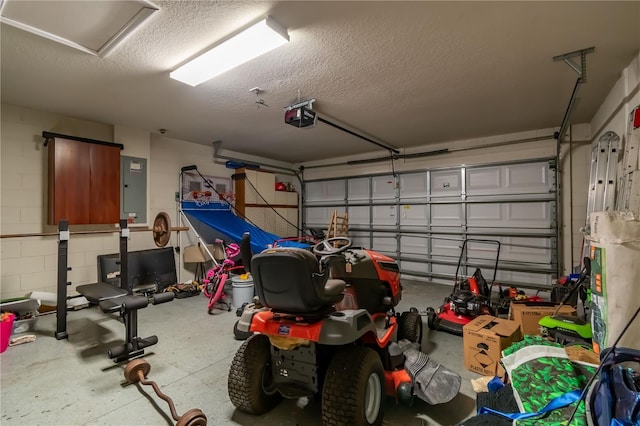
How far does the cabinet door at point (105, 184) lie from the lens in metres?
4.09

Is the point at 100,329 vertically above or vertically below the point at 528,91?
below

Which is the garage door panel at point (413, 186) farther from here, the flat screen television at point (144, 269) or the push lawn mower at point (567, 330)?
the flat screen television at point (144, 269)

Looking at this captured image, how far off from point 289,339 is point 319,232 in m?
5.03

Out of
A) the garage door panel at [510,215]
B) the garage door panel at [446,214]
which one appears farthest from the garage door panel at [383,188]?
the garage door panel at [510,215]

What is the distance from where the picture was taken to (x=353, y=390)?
1.48 metres

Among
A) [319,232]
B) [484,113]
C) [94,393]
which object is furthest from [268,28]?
[319,232]

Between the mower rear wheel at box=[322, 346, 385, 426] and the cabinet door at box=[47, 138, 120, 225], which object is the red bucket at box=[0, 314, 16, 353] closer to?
the cabinet door at box=[47, 138, 120, 225]

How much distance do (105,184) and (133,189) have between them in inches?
16.1

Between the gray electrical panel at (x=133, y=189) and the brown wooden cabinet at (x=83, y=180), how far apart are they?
12cm

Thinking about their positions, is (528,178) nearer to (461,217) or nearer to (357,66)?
(461,217)

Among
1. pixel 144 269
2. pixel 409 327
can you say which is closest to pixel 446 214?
pixel 409 327

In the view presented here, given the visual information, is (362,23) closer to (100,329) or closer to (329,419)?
(329,419)

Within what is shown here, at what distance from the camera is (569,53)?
2441 millimetres

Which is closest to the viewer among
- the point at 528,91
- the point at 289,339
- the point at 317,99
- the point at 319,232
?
the point at 289,339
